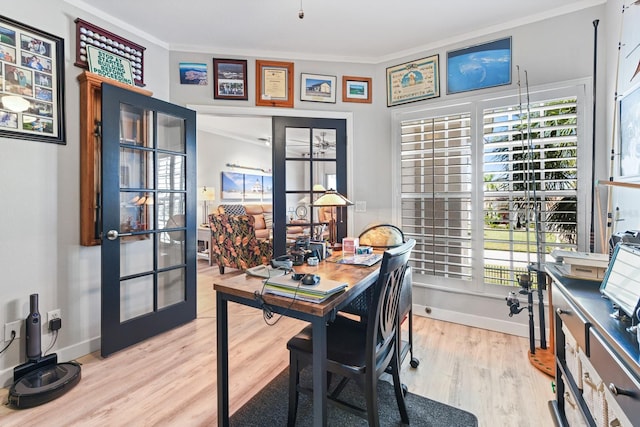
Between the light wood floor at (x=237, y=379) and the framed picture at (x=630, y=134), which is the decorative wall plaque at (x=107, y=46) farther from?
the framed picture at (x=630, y=134)

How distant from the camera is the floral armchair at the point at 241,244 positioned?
4.45 meters

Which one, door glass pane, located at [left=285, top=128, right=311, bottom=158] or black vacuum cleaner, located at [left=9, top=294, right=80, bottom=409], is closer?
black vacuum cleaner, located at [left=9, top=294, right=80, bottom=409]


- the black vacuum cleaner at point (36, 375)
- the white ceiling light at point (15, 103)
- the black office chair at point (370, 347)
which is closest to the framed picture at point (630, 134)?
the black office chair at point (370, 347)

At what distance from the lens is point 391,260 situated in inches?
49.8

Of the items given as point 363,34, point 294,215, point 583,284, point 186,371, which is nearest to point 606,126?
point 583,284

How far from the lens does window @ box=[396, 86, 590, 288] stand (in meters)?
2.35

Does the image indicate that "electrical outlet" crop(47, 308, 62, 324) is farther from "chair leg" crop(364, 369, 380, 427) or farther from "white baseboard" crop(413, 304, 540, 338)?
"white baseboard" crop(413, 304, 540, 338)

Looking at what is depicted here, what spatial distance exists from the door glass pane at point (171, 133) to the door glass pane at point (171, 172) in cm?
8

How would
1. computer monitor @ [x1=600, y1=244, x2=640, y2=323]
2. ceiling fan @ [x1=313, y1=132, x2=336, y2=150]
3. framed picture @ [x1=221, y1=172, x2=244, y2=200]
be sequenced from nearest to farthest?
computer monitor @ [x1=600, y1=244, x2=640, y2=323] → ceiling fan @ [x1=313, y1=132, x2=336, y2=150] → framed picture @ [x1=221, y1=172, x2=244, y2=200]

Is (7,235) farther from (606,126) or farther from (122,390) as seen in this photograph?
(606,126)

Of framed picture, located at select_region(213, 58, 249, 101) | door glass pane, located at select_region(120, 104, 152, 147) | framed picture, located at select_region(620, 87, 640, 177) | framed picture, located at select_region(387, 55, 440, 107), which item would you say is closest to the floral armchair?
framed picture, located at select_region(213, 58, 249, 101)

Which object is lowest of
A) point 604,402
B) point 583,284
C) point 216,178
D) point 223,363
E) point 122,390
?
point 122,390

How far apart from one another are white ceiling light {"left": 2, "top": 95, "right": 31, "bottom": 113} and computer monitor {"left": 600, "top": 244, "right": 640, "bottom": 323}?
3203mm

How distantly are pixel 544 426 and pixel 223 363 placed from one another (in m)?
1.67
